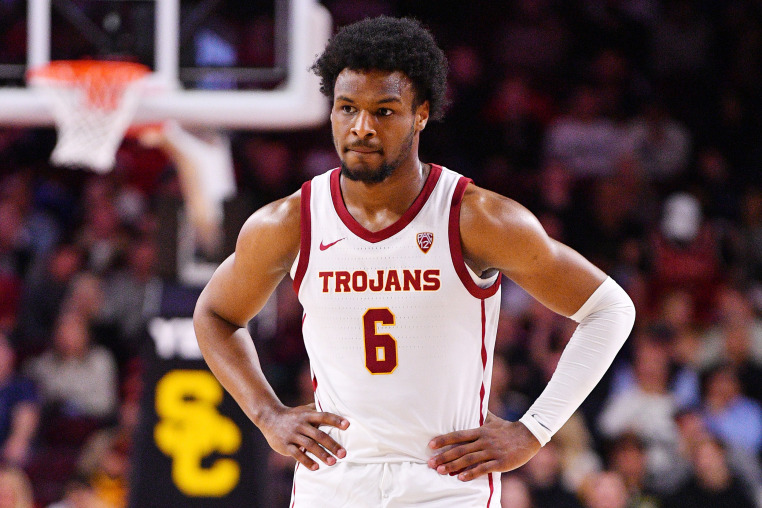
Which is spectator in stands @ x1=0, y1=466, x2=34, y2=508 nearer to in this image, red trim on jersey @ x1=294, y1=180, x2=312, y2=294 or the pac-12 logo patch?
red trim on jersey @ x1=294, y1=180, x2=312, y2=294

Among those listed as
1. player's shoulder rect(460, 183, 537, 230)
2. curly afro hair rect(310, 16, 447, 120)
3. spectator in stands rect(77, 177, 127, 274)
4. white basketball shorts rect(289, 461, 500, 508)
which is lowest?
white basketball shorts rect(289, 461, 500, 508)

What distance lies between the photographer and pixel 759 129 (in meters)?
10.8

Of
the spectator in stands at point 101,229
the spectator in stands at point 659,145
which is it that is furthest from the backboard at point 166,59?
the spectator in stands at point 659,145

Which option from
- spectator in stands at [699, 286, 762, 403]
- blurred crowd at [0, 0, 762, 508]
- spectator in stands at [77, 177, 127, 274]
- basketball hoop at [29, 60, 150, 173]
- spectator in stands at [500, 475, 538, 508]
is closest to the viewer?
basketball hoop at [29, 60, 150, 173]

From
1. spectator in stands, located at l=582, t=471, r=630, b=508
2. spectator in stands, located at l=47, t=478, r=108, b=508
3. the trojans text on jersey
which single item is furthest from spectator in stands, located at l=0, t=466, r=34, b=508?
the trojans text on jersey

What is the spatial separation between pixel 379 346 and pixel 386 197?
1.66ft

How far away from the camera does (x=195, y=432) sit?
5.95 meters

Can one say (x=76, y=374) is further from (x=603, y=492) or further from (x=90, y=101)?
(x=603, y=492)

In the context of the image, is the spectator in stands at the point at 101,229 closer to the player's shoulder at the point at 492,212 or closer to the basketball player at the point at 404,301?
the basketball player at the point at 404,301

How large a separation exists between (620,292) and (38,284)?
23.3 ft

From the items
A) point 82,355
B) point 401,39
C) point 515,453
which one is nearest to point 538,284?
point 515,453

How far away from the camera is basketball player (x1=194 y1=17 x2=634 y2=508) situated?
3246 mm

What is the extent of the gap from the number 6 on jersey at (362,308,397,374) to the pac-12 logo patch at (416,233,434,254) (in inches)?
9.2

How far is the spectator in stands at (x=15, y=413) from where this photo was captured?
823 cm
